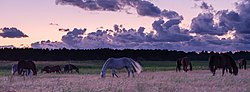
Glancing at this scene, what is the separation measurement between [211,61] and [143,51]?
376 ft

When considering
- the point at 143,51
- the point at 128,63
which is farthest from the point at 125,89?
the point at 143,51

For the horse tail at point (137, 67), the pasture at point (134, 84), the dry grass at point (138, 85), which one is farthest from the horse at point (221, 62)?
the dry grass at point (138, 85)

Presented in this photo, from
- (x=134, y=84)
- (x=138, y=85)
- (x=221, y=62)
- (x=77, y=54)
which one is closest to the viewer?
(x=138, y=85)

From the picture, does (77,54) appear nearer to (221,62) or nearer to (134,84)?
(221,62)

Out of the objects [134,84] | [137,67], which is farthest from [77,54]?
[134,84]

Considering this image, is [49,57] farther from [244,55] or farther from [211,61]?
[211,61]

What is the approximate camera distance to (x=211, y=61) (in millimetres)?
37031

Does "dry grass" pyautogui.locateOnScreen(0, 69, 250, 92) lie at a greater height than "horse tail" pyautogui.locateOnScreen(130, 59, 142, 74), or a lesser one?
lesser

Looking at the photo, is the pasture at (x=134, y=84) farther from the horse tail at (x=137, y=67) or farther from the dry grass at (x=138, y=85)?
the horse tail at (x=137, y=67)

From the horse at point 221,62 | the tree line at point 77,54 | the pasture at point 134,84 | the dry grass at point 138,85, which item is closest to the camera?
the dry grass at point 138,85

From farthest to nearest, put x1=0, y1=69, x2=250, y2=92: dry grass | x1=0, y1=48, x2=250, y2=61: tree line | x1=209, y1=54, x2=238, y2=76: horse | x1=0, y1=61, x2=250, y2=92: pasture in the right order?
x1=0, y1=48, x2=250, y2=61: tree line < x1=209, y1=54, x2=238, y2=76: horse < x1=0, y1=61, x2=250, y2=92: pasture < x1=0, y1=69, x2=250, y2=92: dry grass

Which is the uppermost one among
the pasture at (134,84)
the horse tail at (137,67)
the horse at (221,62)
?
the horse at (221,62)

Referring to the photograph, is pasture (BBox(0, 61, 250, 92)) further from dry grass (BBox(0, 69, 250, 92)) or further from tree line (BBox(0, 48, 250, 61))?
tree line (BBox(0, 48, 250, 61))

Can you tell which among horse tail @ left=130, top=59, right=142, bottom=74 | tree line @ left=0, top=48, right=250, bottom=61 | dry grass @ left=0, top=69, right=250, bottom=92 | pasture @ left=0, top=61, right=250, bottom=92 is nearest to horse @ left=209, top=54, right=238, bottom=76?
horse tail @ left=130, top=59, right=142, bottom=74
